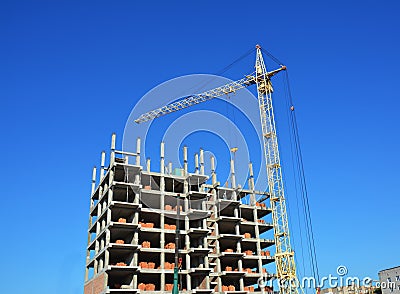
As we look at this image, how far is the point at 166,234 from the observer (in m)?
75.1

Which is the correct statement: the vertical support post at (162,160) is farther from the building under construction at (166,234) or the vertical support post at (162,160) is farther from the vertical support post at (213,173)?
the vertical support post at (213,173)

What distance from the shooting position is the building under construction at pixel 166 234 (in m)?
70.2

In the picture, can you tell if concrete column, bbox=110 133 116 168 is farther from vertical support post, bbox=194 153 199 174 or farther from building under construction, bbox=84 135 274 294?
vertical support post, bbox=194 153 199 174

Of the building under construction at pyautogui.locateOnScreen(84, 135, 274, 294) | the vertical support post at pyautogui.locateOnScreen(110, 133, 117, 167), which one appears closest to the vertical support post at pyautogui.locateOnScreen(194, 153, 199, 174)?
the building under construction at pyautogui.locateOnScreen(84, 135, 274, 294)

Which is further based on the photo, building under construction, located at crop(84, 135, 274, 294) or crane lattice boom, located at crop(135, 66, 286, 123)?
crane lattice boom, located at crop(135, 66, 286, 123)

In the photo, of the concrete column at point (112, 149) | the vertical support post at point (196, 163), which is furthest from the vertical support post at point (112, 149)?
the vertical support post at point (196, 163)

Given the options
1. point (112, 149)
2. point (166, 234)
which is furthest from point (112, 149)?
point (166, 234)

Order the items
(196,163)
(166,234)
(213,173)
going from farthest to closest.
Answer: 1. (213,173)
2. (196,163)
3. (166,234)

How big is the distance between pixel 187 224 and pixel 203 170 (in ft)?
44.3

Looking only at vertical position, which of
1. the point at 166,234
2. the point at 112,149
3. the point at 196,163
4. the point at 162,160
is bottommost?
the point at 166,234

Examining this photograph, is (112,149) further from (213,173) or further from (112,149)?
(213,173)

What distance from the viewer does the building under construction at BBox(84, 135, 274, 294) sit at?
230 feet

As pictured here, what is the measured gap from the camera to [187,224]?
77.4 meters

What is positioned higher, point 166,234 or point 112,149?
point 112,149
